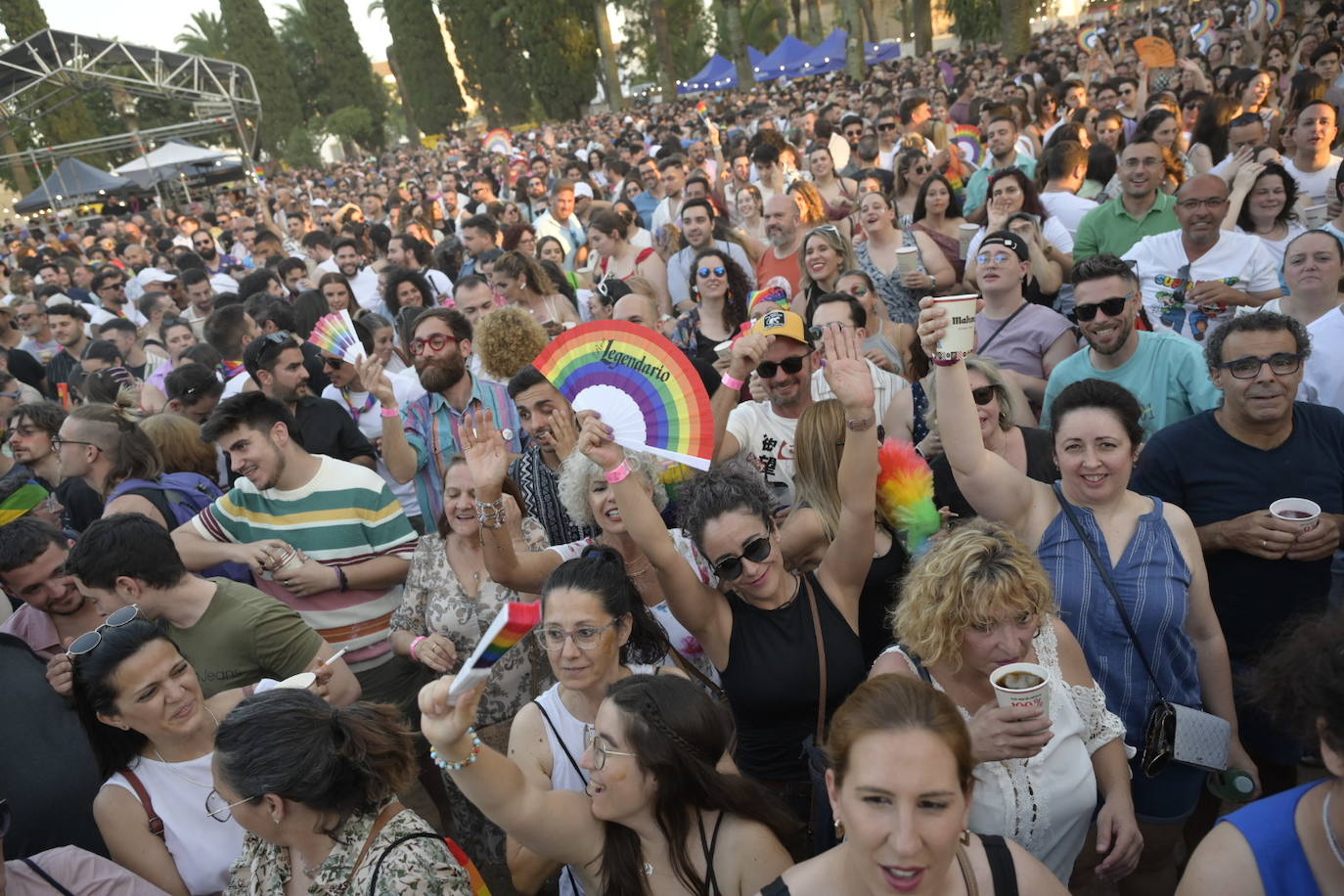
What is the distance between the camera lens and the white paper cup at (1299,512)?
300 cm

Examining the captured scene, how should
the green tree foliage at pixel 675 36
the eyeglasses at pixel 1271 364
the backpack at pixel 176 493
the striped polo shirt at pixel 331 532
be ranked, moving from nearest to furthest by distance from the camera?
the eyeglasses at pixel 1271 364 < the striped polo shirt at pixel 331 532 < the backpack at pixel 176 493 < the green tree foliage at pixel 675 36

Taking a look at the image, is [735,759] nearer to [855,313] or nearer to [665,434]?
[665,434]

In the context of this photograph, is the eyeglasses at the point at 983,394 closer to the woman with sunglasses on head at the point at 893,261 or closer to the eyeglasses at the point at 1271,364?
the eyeglasses at the point at 1271,364

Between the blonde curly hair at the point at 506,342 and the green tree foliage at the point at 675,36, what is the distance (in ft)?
153

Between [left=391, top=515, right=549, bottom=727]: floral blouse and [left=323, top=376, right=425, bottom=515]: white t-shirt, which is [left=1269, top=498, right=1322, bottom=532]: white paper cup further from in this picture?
[left=323, top=376, right=425, bottom=515]: white t-shirt

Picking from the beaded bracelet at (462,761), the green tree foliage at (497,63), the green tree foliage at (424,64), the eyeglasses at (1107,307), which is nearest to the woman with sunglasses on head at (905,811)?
the beaded bracelet at (462,761)

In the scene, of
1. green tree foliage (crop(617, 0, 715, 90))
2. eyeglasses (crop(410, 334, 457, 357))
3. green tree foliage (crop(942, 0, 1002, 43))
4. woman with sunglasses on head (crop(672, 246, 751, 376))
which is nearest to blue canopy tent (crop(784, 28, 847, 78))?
green tree foliage (crop(942, 0, 1002, 43))

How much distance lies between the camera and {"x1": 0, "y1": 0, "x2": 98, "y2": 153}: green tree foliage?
42.3m

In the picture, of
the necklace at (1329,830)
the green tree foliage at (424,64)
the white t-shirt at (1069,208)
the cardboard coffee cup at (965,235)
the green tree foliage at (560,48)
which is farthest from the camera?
the green tree foliage at (424,64)

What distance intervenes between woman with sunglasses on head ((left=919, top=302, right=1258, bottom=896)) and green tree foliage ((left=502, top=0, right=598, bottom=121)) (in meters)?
47.5

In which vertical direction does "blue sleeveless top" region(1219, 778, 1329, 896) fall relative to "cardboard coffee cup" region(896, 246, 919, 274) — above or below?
below

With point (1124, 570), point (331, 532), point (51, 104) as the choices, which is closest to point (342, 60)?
point (51, 104)

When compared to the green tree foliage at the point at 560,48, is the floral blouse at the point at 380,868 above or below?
below

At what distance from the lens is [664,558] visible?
9.35 ft
